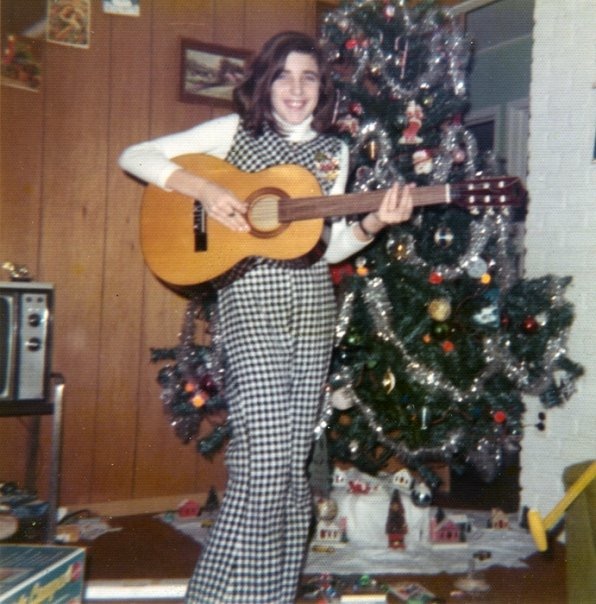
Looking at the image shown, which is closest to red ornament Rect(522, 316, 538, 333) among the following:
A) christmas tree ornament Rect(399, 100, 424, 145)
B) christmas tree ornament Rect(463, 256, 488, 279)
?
christmas tree ornament Rect(463, 256, 488, 279)

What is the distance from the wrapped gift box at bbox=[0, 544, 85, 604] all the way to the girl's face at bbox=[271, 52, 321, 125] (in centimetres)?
98

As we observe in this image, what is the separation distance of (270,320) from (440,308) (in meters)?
0.62

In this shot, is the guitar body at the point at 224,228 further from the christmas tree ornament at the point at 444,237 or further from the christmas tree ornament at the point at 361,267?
the christmas tree ornament at the point at 444,237

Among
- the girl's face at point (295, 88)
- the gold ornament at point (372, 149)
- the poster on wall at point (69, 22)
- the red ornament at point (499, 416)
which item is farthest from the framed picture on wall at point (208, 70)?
the red ornament at point (499, 416)

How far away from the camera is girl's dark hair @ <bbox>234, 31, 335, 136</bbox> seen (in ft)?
4.71

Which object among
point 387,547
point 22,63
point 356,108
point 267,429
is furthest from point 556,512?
point 22,63

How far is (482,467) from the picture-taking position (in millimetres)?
1939

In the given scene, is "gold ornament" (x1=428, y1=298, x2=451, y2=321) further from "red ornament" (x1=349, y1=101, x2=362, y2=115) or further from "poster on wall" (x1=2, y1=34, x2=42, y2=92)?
"poster on wall" (x1=2, y1=34, x2=42, y2=92)

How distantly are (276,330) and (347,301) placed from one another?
514mm

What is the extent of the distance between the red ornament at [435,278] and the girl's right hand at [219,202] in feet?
2.13

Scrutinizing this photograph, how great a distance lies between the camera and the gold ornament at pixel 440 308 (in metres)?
1.80

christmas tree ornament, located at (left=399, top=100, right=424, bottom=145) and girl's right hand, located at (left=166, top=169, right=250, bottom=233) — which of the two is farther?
christmas tree ornament, located at (left=399, top=100, right=424, bottom=145)

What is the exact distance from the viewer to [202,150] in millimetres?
1462

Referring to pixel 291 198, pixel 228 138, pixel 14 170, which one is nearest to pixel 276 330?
pixel 291 198
